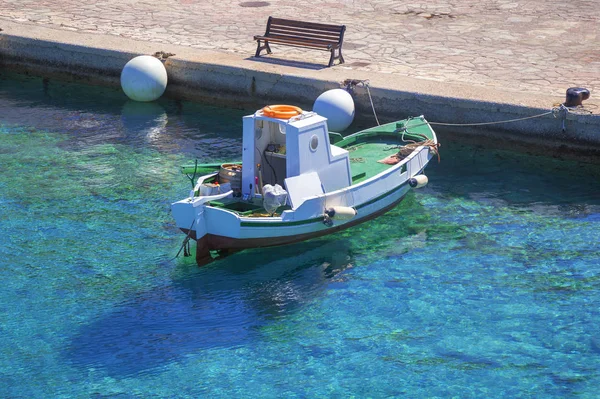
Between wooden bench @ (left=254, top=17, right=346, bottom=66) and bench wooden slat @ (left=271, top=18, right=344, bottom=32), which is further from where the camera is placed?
bench wooden slat @ (left=271, top=18, right=344, bottom=32)

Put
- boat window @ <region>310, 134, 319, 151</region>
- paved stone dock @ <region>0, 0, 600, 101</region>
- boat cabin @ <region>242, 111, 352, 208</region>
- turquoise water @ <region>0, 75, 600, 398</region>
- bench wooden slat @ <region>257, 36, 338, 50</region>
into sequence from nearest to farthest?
turquoise water @ <region>0, 75, 600, 398</region>, boat cabin @ <region>242, 111, 352, 208</region>, boat window @ <region>310, 134, 319, 151</region>, paved stone dock @ <region>0, 0, 600, 101</region>, bench wooden slat @ <region>257, 36, 338, 50</region>

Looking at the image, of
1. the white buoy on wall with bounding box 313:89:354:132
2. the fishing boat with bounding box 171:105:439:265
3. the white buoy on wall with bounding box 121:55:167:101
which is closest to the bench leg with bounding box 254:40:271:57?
the white buoy on wall with bounding box 121:55:167:101

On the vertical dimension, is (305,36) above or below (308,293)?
above

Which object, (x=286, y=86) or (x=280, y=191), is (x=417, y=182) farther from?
(x=286, y=86)

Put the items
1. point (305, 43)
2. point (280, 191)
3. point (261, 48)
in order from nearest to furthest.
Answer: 1. point (280, 191)
2. point (305, 43)
3. point (261, 48)

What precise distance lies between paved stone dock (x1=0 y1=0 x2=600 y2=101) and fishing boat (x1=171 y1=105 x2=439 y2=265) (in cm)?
385

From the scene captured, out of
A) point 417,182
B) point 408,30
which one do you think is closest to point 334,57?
point 408,30

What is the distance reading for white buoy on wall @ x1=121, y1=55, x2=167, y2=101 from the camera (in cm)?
1470

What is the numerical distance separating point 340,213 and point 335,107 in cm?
333

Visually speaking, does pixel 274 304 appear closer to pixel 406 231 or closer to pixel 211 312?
pixel 211 312

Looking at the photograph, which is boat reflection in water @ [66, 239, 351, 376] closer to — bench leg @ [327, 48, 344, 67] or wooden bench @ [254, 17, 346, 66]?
bench leg @ [327, 48, 344, 67]

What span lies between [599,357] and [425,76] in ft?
21.8

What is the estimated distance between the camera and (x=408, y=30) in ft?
54.0

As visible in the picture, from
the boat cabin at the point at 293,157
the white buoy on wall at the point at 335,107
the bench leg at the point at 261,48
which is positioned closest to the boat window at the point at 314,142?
the boat cabin at the point at 293,157
